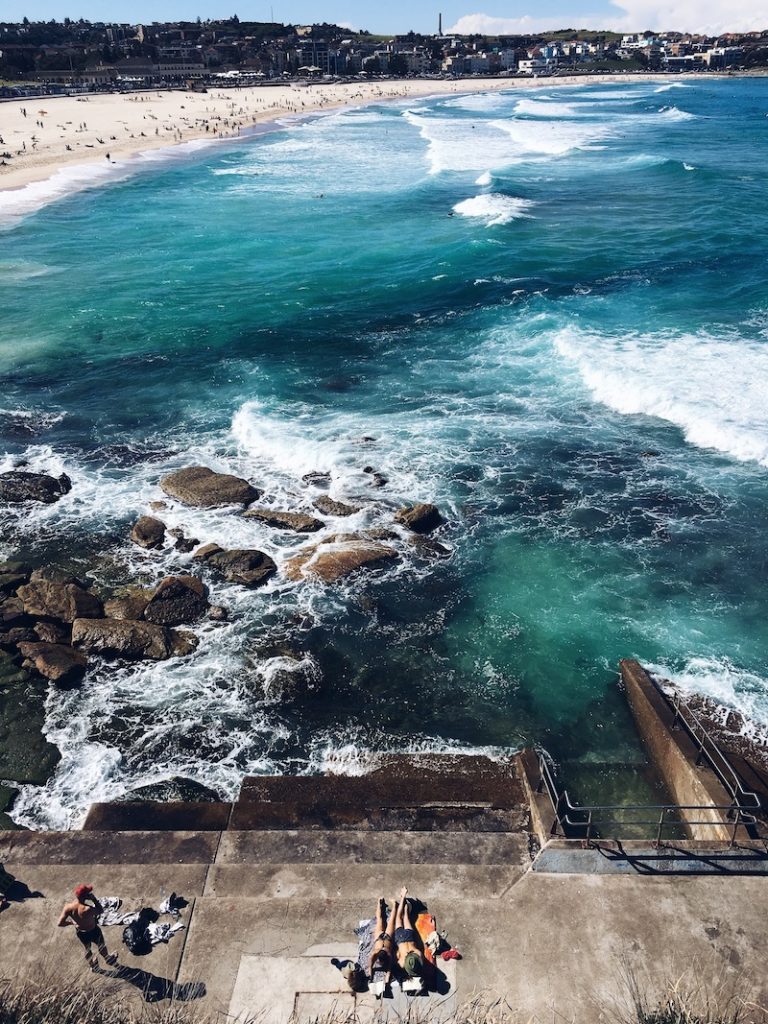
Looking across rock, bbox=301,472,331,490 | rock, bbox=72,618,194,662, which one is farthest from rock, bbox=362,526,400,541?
rock, bbox=72,618,194,662

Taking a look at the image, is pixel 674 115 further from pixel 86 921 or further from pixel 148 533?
pixel 86 921

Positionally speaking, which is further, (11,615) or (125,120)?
(125,120)

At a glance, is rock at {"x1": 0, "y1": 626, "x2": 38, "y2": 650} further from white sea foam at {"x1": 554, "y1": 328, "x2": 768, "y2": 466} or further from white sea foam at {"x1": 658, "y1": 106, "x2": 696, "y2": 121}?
white sea foam at {"x1": 658, "y1": 106, "x2": 696, "y2": 121}

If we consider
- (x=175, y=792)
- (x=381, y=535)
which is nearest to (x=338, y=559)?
(x=381, y=535)

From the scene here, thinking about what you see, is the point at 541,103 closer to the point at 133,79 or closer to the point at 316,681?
the point at 133,79

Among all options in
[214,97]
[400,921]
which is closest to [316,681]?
[400,921]
